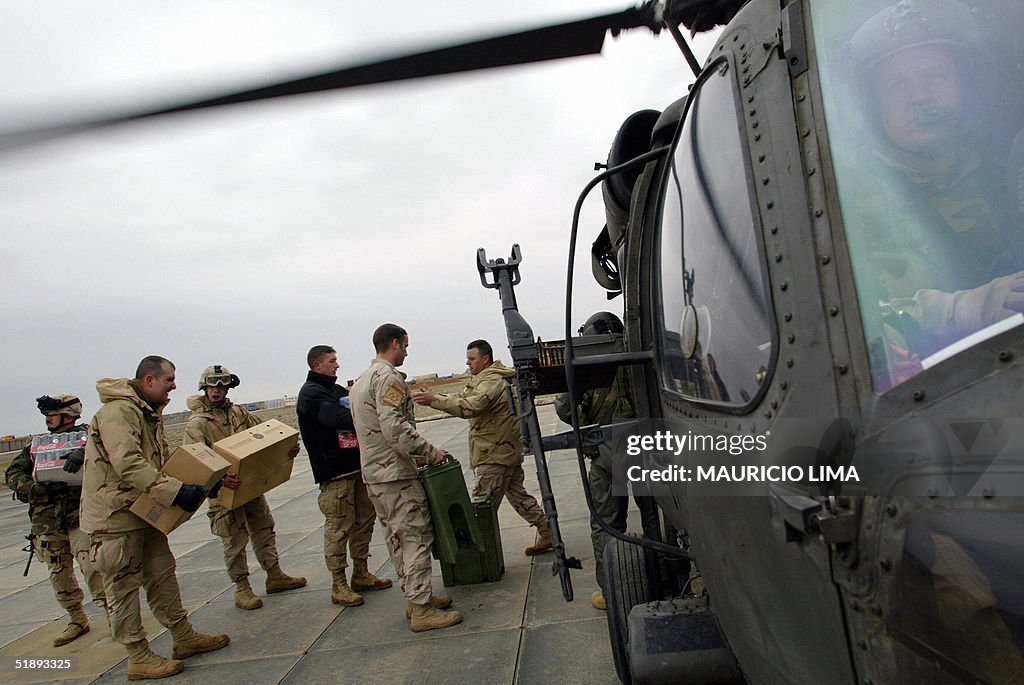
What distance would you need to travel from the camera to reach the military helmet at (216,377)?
5.23 m

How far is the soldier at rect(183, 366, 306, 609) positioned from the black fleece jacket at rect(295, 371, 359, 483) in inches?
9.4

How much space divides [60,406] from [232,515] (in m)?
1.57

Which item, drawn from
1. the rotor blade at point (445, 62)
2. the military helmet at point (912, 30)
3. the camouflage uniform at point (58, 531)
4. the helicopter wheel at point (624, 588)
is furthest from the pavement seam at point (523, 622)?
the military helmet at point (912, 30)

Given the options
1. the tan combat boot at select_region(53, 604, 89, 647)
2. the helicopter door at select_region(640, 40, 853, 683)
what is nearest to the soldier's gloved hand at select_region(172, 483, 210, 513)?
the tan combat boot at select_region(53, 604, 89, 647)

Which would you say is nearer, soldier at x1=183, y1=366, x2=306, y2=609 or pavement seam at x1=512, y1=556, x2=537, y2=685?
pavement seam at x1=512, y1=556, x2=537, y2=685

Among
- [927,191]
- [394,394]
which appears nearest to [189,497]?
[394,394]

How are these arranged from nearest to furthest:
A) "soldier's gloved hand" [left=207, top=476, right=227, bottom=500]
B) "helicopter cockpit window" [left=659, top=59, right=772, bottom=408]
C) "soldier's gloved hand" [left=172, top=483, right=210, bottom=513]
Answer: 1. "helicopter cockpit window" [left=659, top=59, right=772, bottom=408]
2. "soldier's gloved hand" [left=172, top=483, right=210, bottom=513]
3. "soldier's gloved hand" [left=207, top=476, right=227, bottom=500]

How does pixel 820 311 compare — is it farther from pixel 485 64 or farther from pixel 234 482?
pixel 234 482

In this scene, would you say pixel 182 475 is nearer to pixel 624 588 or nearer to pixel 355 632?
pixel 355 632

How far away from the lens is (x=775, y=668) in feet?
5.07

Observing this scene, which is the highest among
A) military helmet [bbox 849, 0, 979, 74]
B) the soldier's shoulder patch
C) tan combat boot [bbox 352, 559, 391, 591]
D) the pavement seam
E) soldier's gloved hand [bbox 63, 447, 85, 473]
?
military helmet [bbox 849, 0, 979, 74]

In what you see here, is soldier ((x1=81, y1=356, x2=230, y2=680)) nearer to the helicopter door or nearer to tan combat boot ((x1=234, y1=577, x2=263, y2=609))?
tan combat boot ((x1=234, y1=577, x2=263, y2=609))

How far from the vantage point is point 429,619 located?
170 inches

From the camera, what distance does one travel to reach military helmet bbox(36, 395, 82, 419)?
16.8ft
